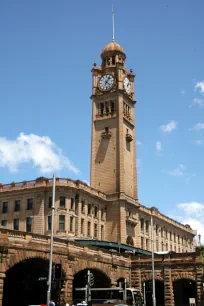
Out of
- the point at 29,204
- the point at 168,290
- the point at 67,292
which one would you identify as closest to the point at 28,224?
the point at 29,204

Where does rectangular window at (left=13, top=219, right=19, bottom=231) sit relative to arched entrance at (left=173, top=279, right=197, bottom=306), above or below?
above

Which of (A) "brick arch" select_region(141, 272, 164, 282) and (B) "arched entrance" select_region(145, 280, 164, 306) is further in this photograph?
(B) "arched entrance" select_region(145, 280, 164, 306)

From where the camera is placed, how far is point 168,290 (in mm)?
59438

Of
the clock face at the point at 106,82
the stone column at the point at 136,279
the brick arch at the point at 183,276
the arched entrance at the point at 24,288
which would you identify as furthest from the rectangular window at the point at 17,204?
the clock face at the point at 106,82

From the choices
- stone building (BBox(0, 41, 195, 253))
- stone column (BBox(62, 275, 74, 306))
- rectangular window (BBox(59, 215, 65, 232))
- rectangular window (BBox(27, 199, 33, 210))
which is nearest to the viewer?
stone column (BBox(62, 275, 74, 306))

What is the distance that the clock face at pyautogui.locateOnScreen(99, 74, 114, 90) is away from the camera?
3870 inches

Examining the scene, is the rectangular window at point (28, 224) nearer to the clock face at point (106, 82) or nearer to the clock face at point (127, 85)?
the clock face at point (106, 82)

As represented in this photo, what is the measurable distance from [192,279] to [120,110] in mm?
44341

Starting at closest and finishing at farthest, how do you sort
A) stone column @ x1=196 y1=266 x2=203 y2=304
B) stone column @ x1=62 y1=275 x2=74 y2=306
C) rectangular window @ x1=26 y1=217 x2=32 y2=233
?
stone column @ x1=62 y1=275 x2=74 y2=306 → stone column @ x1=196 y1=266 x2=203 y2=304 → rectangular window @ x1=26 y1=217 x2=32 y2=233

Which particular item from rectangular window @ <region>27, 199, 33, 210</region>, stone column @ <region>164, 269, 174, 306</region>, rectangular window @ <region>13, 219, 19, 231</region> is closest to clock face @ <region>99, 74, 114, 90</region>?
rectangular window @ <region>27, 199, 33, 210</region>

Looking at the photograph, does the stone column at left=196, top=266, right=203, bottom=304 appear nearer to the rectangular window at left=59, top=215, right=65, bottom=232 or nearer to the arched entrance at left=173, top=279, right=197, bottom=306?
the arched entrance at left=173, top=279, right=197, bottom=306

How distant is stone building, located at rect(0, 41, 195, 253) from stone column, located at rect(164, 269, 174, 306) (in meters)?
20.3

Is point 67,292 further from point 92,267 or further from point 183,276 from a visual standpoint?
point 183,276

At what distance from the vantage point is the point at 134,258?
63.9m
